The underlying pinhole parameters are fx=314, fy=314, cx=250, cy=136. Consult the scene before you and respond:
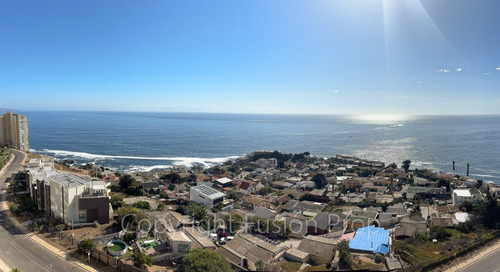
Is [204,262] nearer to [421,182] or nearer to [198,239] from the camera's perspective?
[198,239]

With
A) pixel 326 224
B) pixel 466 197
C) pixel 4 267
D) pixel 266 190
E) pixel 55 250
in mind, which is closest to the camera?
pixel 4 267

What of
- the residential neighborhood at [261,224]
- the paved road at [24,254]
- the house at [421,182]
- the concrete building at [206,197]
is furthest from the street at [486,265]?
the house at [421,182]

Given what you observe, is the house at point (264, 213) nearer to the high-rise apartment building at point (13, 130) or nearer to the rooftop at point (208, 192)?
the rooftop at point (208, 192)

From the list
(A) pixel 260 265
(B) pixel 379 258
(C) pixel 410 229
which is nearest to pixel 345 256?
(B) pixel 379 258

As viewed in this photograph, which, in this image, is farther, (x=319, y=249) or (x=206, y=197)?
(x=206, y=197)

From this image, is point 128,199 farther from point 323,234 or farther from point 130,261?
point 323,234

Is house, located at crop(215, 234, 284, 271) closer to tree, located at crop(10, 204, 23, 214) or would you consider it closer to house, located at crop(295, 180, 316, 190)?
tree, located at crop(10, 204, 23, 214)
